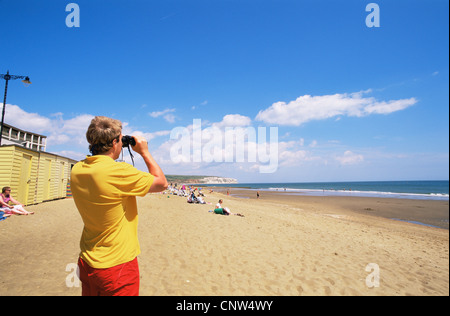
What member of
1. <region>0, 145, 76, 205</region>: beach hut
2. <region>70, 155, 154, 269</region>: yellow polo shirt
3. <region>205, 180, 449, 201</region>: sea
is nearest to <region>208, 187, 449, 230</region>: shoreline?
<region>205, 180, 449, 201</region>: sea

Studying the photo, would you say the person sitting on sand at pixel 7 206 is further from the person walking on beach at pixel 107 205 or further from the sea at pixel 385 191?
the sea at pixel 385 191

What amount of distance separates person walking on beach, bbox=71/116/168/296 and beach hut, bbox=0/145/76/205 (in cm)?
1422

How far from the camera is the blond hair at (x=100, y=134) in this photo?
168cm

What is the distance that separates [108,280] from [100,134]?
116cm

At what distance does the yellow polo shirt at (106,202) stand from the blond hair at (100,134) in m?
0.11

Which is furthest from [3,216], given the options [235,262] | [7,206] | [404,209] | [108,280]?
[404,209]

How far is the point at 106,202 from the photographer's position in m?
1.60

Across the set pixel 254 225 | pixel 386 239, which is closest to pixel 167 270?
pixel 254 225

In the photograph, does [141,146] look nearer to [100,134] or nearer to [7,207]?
[100,134]

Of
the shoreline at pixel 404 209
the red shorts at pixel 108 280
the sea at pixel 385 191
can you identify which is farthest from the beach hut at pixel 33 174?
the sea at pixel 385 191

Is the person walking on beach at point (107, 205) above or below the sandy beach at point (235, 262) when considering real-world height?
above

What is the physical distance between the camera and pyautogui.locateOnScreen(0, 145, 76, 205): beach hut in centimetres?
1137

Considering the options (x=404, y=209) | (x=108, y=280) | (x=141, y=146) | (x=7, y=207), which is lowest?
(x=404, y=209)
